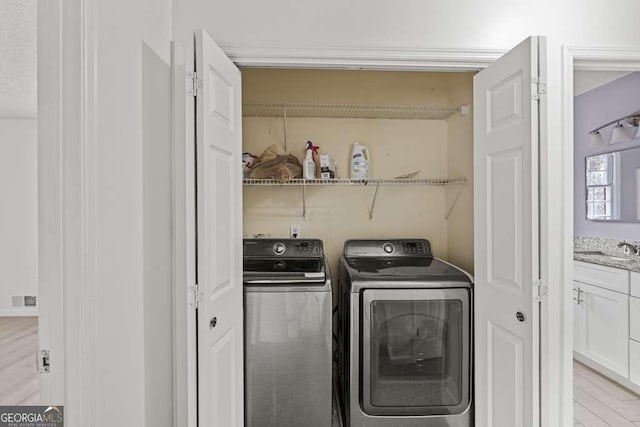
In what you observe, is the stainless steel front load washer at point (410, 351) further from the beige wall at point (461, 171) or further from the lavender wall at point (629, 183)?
the lavender wall at point (629, 183)

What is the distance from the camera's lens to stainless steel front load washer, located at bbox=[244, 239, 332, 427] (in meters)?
1.98

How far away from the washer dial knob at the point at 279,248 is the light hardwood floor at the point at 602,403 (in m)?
2.07

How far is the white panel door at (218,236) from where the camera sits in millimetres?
1376

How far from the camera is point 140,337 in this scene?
1.33 meters

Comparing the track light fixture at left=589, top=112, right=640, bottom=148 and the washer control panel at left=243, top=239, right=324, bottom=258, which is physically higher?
the track light fixture at left=589, top=112, right=640, bottom=148

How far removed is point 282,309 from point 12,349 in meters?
3.07

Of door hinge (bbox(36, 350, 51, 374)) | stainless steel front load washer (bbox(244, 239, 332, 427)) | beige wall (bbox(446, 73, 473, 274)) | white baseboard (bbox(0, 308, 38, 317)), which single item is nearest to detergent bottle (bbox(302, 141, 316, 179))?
stainless steel front load washer (bbox(244, 239, 332, 427))

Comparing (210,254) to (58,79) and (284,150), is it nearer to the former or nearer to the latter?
(58,79)

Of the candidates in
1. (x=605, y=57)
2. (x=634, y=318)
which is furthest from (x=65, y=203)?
(x=634, y=318)

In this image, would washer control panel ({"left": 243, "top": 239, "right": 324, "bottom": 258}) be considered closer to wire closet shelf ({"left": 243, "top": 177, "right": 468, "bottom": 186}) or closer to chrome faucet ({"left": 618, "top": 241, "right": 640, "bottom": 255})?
wire closet shelf ({"left": 243, "top": 177, "right": 468, "bottom": 186})

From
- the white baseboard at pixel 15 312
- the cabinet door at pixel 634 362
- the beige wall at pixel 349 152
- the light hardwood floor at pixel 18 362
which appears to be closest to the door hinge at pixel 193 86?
the beige wall at pixel 349 152

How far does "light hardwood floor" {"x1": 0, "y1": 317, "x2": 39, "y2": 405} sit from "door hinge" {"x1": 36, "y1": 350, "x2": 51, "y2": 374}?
182 cm

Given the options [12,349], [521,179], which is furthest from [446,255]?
[12,349]

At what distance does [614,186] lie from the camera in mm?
3215
